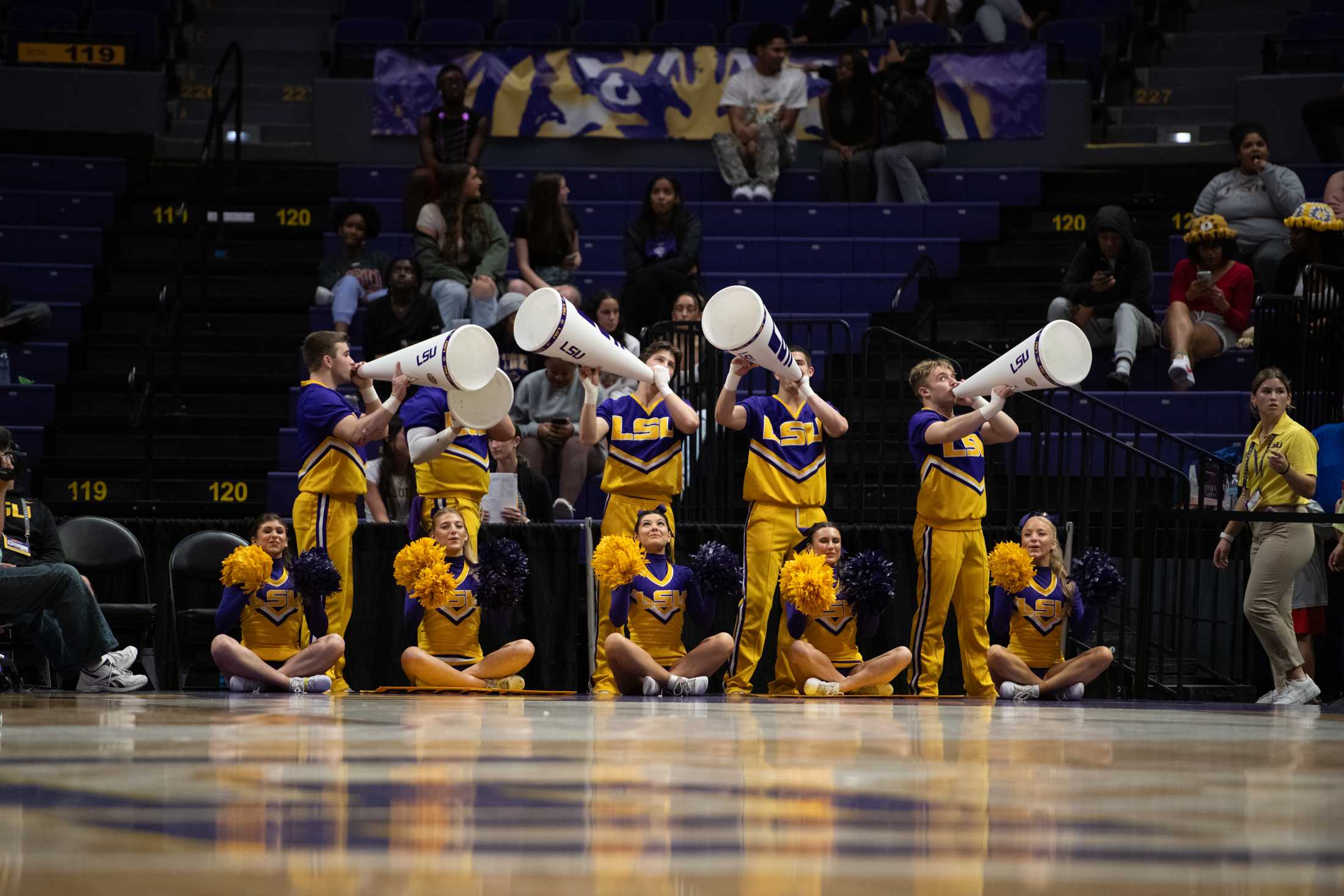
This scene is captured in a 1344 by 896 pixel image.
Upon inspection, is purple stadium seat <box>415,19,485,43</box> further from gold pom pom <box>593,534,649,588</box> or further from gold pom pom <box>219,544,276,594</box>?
gold pom pom <box>593,534,649,588</box>

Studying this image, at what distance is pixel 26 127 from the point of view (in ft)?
48.0

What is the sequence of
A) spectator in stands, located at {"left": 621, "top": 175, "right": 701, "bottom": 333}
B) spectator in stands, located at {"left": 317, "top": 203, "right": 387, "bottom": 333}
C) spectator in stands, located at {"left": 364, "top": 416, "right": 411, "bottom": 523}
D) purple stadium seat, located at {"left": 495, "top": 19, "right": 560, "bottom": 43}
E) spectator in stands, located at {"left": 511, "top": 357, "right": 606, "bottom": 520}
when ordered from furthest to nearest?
purple stadium seat, located at {"left": 495, "top": 19, "right": 560, "bottom": 43}, spectator in stands, located at {"left": 317, "top": 203, "right": 387, "bottom": 333}, spectator in stands, located at {"left": 621, "top": 175, "right": 701, "bottom": 333}, spectator in stands, located at {"left": 511, "top": 357, "right": 606, "bottom": 520}, spectator in stands, located at {"left": 364, "top": 416, "right": 411, "bottom": 523}

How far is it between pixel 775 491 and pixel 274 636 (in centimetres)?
269

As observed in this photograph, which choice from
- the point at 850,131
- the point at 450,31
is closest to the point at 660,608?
the point at 850,131

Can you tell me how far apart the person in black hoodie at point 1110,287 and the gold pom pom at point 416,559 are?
18.6ft

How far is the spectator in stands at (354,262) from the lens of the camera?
1234cm

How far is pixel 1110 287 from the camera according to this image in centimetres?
1159

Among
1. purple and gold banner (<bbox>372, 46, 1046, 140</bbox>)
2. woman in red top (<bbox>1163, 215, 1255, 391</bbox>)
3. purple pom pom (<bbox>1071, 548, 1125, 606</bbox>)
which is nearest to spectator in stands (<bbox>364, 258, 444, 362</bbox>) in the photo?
Result: purple and gold banner (<bbox>372, 46, 1046, 140</bbox>)

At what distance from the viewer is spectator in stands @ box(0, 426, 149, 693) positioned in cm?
761

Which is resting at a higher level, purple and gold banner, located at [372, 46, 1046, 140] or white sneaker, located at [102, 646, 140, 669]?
purple and gold banner, located at [372, 46, 1046, 140]

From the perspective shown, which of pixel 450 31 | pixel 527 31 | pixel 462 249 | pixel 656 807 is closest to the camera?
pixel 656 807

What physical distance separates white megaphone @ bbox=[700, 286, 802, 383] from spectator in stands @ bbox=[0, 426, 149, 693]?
10.7ft

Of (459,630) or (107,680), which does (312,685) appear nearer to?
(459,630)

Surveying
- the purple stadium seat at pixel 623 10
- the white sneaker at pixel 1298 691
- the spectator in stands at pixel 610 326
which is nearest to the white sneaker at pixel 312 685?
the spectator in stands at pixel 610 326
